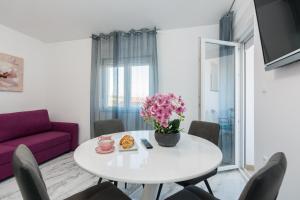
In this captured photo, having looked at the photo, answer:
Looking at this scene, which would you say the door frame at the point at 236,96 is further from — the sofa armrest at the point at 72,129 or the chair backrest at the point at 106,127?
the sofa armrest at the point at 72,129

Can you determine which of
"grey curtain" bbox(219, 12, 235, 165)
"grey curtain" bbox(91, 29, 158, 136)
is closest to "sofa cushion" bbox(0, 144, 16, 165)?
"grey curtain" bbox(91, 29, 158, 136)

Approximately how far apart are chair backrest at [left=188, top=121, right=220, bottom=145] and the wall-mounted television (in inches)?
30.2

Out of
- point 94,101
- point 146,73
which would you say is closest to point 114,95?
point 94,101

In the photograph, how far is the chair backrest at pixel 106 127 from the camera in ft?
7.06

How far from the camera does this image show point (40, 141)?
2818 mm

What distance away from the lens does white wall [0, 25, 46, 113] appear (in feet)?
10.4

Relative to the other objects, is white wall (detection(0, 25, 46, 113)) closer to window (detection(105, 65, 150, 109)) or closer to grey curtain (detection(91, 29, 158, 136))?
grey curtain (detection(91, 29, 158, 136))

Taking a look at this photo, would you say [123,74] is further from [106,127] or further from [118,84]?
[106,127]

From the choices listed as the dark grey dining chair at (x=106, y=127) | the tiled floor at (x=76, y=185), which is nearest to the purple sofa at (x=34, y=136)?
the tiled floor at (x=76, y=185)

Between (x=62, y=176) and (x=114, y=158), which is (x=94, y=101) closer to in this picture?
(x=62, y=176)

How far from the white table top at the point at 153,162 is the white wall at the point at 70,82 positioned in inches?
99.9

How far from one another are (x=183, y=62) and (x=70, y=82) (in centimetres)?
251

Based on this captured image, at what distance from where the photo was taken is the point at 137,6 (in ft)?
8.16

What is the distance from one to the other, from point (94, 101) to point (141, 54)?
52.4 inches
